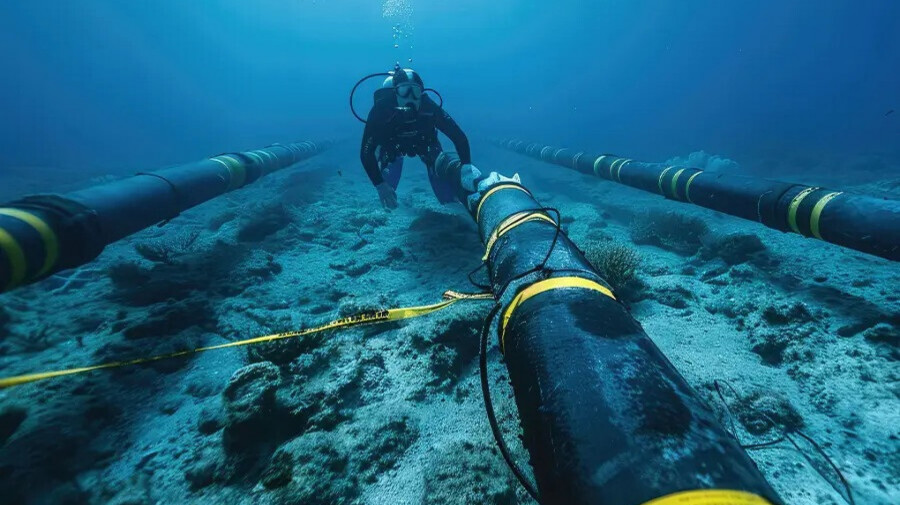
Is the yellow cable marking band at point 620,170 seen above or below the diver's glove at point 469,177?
above

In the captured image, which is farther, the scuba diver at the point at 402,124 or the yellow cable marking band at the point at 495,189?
the scuba diver at the point at 402,124

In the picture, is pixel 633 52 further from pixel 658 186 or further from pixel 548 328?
pixel 548 328

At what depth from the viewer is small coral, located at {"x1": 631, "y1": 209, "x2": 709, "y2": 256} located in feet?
21.6

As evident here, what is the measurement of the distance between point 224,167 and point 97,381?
187 inches

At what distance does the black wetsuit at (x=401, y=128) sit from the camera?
6504 millimetres

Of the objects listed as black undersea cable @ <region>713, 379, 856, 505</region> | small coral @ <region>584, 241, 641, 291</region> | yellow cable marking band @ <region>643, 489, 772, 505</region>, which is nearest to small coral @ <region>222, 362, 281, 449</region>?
yellow cable marking band @ <region>643, 489, 772, 505</region>

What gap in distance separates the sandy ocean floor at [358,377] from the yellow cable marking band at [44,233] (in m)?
0.94

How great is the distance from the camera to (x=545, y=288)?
2.07 metres

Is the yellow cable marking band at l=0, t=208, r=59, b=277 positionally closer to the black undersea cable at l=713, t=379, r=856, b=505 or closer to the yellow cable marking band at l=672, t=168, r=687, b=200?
the black undersea cable at l=713, t=379, r=856, b=505

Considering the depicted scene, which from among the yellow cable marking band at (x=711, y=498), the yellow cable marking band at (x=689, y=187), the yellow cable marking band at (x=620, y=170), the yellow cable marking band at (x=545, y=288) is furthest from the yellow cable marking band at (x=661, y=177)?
the yellow cable marking band at (x=711, y=498)

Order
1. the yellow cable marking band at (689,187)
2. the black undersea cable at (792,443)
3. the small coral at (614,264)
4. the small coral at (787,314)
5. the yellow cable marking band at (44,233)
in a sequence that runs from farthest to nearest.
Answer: the yellow cable marking band at (689,187), the small coral at (614,264), the small coral at (787,314), the yellow cable marking band at (44,233), the black undersea cable at (792,443)

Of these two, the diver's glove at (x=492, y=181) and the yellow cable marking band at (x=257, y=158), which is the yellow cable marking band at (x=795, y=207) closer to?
the diver's glove at (x=492, y=181)

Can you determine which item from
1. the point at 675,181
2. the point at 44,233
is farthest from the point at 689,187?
the point at 44,233

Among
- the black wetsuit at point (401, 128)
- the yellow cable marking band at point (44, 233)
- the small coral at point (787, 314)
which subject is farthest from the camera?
the black wetsuit at point (401, 128)
